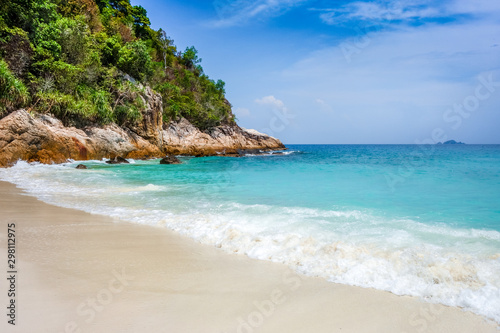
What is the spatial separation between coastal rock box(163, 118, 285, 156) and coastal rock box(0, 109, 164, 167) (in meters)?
7.80

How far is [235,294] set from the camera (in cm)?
312

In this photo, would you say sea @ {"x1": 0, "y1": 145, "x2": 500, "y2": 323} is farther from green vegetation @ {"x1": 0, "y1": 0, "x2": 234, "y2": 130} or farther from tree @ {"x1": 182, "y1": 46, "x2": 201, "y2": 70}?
tree @ {"x1": 182, "y1": 46, "x2": 201, "y2": 70}

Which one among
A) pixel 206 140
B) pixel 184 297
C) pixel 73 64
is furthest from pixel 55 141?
pixel 206 140

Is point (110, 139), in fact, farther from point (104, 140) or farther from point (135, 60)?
point (135, 60)

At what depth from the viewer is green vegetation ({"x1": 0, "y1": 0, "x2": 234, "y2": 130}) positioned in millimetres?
19922

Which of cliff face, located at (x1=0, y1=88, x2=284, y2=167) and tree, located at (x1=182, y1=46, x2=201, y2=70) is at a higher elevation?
tree, located at (x1=182, y1=46, x2=201, y2=70)

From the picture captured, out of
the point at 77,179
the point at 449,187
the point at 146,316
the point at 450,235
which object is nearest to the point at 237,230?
the point at 146,316

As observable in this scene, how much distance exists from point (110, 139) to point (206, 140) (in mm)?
17570

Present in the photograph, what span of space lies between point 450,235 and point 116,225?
6.60m

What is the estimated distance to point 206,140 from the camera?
41.4 meters

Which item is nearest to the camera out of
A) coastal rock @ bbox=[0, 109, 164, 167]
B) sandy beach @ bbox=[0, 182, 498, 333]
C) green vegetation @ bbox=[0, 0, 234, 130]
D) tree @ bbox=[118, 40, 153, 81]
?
sandy beach @ bbox=[0, 182, 498, 333]

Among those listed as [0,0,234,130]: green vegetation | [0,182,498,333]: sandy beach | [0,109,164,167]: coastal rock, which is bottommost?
[0,182,498,333]: sandy beach

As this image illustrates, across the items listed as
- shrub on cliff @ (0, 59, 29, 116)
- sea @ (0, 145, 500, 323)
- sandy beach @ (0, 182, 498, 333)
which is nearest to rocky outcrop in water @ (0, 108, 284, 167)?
Answer: shrub on cliff @ (0, 59, 29, 116)

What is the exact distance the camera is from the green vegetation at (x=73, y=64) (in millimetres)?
19922
